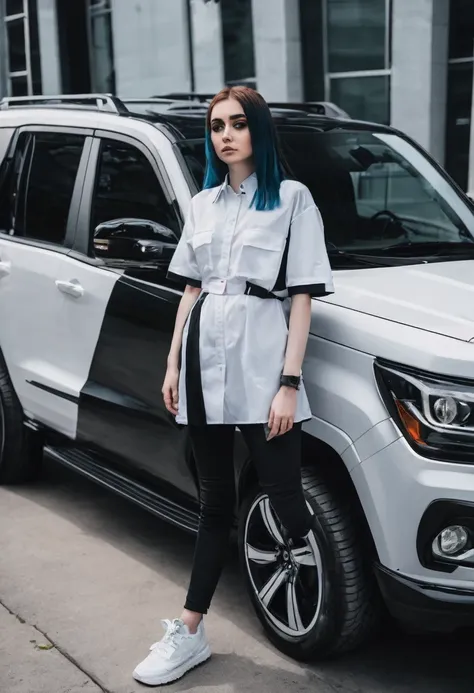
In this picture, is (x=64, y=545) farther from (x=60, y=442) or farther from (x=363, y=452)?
(x=363, y=452)

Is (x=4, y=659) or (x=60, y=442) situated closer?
(x=4, y=659)

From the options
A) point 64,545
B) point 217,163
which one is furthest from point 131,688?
point 217,163

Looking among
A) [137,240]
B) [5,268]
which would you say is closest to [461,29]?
[5,268]

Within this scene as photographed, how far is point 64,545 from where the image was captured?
16.0ft

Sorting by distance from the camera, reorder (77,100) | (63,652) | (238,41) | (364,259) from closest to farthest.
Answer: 1. (63,652)
2. (364,259)
3. (77,100)
4. (238,41)

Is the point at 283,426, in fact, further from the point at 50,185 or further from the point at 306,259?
the point at 50,185

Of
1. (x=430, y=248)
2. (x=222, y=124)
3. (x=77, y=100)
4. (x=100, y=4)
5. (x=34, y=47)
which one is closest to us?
(x=222, y=124)

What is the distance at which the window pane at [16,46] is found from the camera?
21.3m

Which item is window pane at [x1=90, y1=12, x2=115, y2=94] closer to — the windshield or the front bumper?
the windshield

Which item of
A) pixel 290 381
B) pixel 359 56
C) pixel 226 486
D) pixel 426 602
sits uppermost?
pixel 359 56

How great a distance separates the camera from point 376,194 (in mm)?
4738

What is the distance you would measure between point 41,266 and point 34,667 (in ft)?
6.53

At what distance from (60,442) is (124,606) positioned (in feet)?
4.04

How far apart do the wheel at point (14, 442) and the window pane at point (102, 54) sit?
13.7 m
